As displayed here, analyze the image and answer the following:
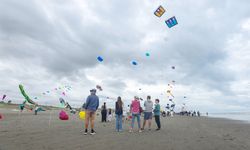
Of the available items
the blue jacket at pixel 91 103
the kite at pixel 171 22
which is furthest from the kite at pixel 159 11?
the blue jacket at pixel 91 103

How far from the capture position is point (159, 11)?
1659cm

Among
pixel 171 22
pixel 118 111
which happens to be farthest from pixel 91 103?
pixel 171 22

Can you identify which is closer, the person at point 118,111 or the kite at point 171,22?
the person at point 118,111

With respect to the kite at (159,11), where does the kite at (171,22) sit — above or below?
below

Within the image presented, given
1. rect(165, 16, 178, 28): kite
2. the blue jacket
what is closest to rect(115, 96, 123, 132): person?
the blue jacket

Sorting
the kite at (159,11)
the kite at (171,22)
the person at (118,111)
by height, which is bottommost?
the person at (118,111)

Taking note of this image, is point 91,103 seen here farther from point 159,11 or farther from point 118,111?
point 159,11

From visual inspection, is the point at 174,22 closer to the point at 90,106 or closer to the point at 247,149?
the point at 90,106

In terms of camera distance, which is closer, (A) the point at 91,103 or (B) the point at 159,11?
(A) the point at 91,103

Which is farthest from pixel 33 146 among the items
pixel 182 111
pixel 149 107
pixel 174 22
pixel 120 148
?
pixel 182 111

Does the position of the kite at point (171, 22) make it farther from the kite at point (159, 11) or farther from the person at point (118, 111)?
the person at point (118, 111)

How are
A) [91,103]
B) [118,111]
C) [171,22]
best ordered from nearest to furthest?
[91,103] < [118,111] < [171,22]

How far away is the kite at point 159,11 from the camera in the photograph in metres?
16.3

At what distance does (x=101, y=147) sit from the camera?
8.48 metres
